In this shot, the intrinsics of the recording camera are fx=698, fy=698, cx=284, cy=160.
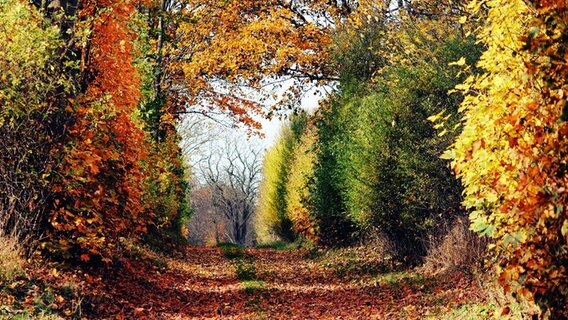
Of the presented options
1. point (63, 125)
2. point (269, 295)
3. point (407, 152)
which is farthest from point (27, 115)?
point (407, 152)

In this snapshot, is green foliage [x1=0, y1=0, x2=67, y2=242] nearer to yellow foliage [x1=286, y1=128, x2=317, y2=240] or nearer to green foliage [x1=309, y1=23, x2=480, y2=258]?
green foliage [x1=309, y1=23, x2=480, y2=258]

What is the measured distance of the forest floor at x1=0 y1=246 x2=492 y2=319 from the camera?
996 centimetres

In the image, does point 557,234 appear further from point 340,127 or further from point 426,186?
point 340,127

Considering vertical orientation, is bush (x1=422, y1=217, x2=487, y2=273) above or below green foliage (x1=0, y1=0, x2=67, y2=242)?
below

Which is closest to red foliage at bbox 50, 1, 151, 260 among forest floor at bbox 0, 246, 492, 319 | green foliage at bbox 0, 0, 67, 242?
green foliage at bbox 0, 0, 67, 242

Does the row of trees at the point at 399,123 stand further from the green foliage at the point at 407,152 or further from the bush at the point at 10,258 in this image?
the bush at the point at 10,258

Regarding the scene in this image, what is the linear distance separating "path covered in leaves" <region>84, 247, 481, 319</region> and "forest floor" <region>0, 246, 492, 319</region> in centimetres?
2

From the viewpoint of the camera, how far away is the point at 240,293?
14898 mm

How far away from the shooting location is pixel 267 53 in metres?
24.2

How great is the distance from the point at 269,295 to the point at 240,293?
66 cm

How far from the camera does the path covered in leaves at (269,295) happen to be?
11.1 m

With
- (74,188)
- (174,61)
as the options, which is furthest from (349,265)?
(174,61)

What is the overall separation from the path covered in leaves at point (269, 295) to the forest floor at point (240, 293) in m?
0.02

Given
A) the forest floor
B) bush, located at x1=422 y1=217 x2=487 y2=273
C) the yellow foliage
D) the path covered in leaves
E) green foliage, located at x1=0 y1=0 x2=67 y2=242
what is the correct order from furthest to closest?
the yellow foliage < bush, located at x1=422 y1=217 x2=487 y2=273 < the path covered in leaves < green foliage, located at x1=0 y1=0 x2=67 y2=242 < the forest floor
